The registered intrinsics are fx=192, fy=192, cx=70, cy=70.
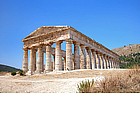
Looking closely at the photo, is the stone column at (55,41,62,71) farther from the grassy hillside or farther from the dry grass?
the dry grass

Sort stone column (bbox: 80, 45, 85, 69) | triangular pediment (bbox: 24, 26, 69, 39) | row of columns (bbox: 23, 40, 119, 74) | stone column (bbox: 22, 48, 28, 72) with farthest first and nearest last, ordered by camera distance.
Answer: stone column (bbox: 22, 48, 28, 72) → stone column (bbox: 80, 45, 85, 69) → triangular pediment (bbox: 24, 26, 69, 39) → row of columns (bbox: 23, 40, 119, 74)

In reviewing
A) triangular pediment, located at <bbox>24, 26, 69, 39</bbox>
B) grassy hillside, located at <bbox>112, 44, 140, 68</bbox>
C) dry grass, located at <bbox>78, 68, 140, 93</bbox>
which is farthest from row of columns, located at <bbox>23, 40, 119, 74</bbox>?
dry grass, located at <bbox>78, 68, 140, 93</bbox>

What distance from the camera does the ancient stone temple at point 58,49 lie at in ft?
49.3

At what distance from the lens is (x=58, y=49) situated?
15.8 m

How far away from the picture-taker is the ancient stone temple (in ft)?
49.3

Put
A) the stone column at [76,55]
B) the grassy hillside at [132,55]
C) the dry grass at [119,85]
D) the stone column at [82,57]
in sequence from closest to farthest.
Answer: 1. the dry grass at [119,85]
2. the grassy hillside at [132,55]
3. the stone column at [76,55]
4. the stone column at [82,57]

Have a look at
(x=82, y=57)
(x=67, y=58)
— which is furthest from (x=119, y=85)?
(x=82, y=57)

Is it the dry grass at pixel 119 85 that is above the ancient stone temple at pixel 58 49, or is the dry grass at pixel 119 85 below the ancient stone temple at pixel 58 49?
below

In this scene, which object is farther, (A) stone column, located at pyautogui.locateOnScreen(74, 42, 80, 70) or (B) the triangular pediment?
(A) stone column, located at pyautogui.locateOnScreen(74, 42, 80, 70)

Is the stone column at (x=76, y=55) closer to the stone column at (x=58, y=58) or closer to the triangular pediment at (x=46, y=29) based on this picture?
the stone column at (x=58, y=58)

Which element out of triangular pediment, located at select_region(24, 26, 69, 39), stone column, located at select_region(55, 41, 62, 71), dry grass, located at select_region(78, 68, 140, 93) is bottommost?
dry grass, located at select_region(78, 68, 140, 93)

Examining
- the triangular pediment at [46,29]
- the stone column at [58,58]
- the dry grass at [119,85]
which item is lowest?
→ the dry grass at [119,85]

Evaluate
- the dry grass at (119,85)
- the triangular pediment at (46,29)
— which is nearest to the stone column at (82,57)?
the triangular pediment at (46,29)
